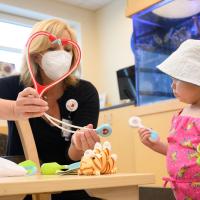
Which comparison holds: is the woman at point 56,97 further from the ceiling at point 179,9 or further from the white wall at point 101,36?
the white wall at point 101,36

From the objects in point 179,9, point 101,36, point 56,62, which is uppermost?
point 101,36

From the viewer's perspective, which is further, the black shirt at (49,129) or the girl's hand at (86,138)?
the black shirt at (49,129)

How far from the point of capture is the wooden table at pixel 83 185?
1.69ft

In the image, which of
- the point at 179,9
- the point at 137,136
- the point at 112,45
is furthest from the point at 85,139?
the point at 112,45

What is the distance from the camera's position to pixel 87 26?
4027 mm

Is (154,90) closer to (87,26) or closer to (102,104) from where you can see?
(102,104)

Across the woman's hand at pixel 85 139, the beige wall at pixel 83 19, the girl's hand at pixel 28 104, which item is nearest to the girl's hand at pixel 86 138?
the woman's hand at pixel 85 139

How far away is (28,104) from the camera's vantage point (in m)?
0.79

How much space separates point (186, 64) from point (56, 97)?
549mm

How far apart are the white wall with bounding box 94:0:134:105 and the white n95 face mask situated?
89.6 inches

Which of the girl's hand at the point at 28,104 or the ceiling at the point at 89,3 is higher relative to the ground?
the ceiling at the point at 89,3

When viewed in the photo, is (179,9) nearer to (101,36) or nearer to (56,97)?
(56,97)

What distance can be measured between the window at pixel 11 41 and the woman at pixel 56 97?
2.28m

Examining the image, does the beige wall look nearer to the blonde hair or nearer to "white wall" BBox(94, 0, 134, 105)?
"white wall" BBox(94, 0, 134, 105)
